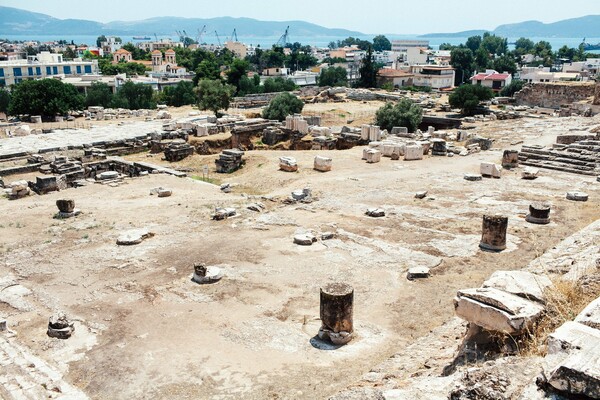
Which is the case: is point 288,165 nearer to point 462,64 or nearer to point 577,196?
point 577,196

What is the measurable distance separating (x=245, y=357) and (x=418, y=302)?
3.81 metres

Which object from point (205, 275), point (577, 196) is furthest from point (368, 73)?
point (205, 275)

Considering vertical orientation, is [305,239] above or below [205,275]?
above

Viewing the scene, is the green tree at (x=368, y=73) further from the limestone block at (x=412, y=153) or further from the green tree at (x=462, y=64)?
the limestone block at (x=412, y=153)

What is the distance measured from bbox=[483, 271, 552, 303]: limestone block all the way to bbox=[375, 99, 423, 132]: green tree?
87.6 ft

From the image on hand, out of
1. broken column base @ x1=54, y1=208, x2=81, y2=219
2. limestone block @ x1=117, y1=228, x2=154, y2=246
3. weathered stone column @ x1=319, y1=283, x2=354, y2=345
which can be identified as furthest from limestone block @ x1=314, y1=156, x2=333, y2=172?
weathered stone column @ x1=319, y1=283, x2=354, y2=345

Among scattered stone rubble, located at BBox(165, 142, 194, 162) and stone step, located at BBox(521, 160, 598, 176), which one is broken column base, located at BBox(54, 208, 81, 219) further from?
stone step, located at BBox(521, 160, 598, 176)

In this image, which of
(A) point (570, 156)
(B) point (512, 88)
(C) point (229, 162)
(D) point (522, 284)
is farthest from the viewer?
(B) point (512, 88)

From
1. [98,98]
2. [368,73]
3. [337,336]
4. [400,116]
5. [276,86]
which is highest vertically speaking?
[368,73]

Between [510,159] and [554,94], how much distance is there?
1205 inches

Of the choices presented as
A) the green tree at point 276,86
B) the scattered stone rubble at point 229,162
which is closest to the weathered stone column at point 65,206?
the scattered stone rubble at point 229,162

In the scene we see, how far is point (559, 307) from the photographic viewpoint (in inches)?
282

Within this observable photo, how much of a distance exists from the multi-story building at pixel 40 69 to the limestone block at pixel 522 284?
73178 mm

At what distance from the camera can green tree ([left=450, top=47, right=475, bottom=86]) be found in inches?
3356
